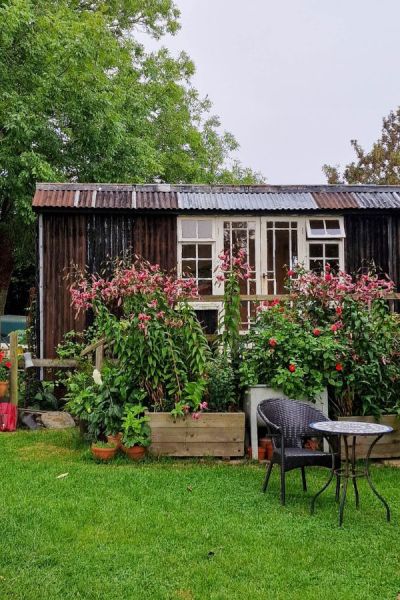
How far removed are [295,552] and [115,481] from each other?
1936mm

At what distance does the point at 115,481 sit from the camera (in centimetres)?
492

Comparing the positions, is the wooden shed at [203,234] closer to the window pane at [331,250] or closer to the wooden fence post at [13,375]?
the window pane at [331,250]

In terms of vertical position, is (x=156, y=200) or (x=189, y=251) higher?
(x=156, y=200)

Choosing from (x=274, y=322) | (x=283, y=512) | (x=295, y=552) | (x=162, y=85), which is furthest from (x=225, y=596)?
(x=162, y=85)

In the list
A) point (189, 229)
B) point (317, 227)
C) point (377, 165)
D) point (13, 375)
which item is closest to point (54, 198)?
point (189, 229)

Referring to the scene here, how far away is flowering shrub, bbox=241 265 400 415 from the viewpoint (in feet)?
19.0

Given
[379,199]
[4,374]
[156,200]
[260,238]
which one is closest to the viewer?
[4,374]

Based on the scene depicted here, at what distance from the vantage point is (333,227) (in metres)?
9.21

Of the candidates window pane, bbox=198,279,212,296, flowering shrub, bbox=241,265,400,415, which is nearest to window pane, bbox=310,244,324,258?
window pane, bbox=198,279,212,296

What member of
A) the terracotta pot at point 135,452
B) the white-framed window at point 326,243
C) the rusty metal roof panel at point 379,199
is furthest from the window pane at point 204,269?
the terracotta pot at point 135,452

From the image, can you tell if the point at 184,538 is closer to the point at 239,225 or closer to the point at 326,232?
the point at 239,225

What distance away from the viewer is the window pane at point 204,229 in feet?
29.9

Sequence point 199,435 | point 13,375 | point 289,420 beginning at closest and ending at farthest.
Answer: point 289,420
point 199,435
point 13,375

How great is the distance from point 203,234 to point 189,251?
0.34 metres
